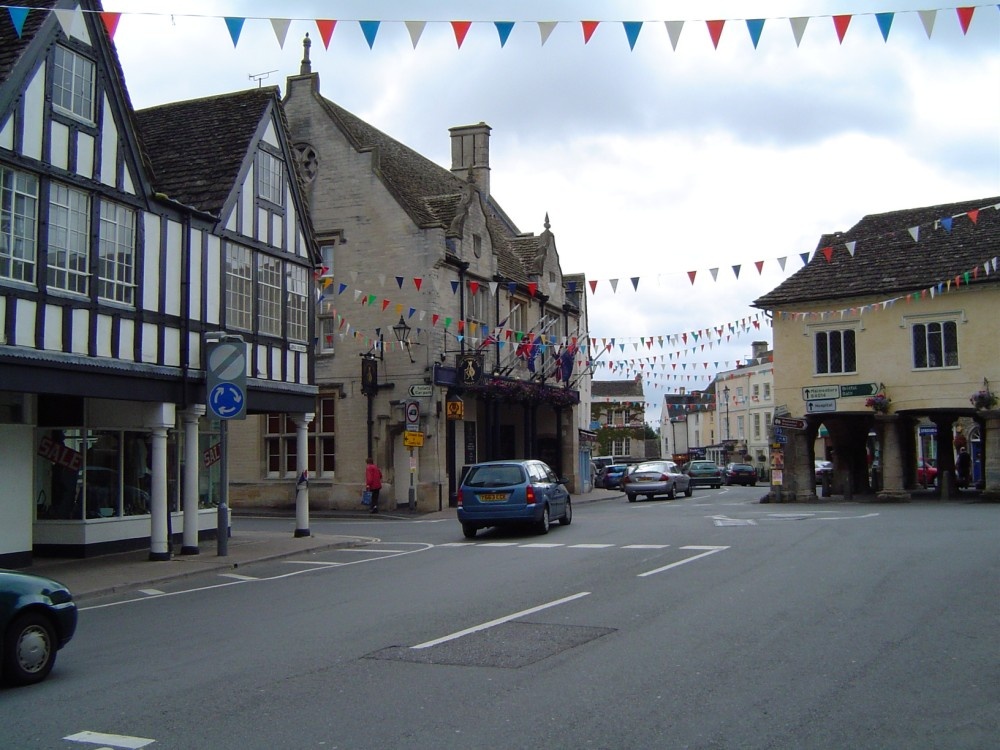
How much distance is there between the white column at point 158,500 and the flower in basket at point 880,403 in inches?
944

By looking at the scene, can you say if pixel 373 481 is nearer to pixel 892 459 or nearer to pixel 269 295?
pixel 269 295

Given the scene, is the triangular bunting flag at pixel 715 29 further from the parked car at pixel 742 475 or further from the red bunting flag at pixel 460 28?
the parked car at pixel 742 475

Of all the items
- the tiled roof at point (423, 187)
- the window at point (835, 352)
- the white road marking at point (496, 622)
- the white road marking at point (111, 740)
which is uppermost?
the tiled roof at point (423, 187)

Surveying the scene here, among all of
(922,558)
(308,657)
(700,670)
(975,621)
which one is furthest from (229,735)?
(922,558)

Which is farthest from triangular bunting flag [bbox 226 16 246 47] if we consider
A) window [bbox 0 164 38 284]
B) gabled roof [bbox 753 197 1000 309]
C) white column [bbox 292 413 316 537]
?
gabled roof [bbox 753 197 1000 309]

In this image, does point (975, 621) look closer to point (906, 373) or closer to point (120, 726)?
point (120, 726)

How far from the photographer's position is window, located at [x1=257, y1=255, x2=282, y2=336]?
798 inches

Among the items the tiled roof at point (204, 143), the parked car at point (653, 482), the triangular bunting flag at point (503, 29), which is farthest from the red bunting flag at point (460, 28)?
the parked car at point (653, 482)

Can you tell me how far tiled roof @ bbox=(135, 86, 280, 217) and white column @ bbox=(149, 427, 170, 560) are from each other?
4.55 meters

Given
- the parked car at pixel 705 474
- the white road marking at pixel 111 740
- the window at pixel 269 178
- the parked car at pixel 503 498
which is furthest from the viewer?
the parked car at pixel 705 474

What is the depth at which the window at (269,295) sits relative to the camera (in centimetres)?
2027

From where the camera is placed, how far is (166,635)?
1021 centimetres

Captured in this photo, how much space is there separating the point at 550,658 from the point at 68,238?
35.7 ft

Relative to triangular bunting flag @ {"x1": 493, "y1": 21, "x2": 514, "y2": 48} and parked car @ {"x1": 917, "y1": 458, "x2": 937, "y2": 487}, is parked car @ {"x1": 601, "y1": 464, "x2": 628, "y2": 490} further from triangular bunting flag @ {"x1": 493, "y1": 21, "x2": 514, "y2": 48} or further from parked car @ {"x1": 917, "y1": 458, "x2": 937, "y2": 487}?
triangular bunting flag @ {"x1": 493, "y1": 21, "x2": 514, "y2": 48}
